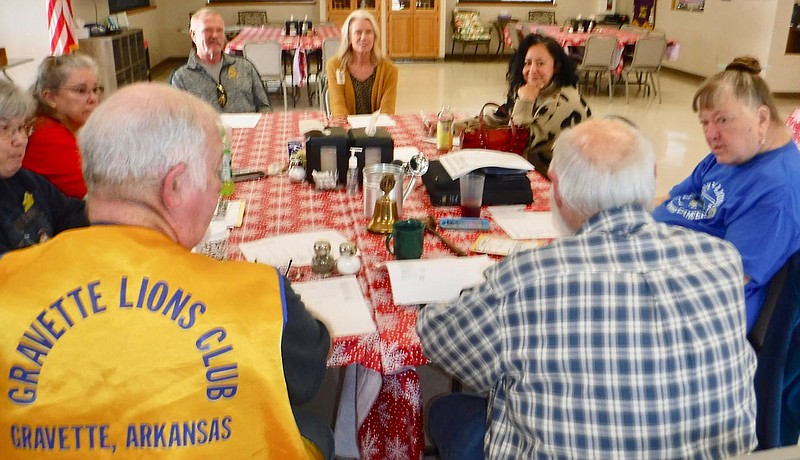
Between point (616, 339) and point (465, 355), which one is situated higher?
point (616, 339)

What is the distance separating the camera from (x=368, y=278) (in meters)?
1.70

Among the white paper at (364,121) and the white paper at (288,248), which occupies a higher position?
the white paper at (364,121)

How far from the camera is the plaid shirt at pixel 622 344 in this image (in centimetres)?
107

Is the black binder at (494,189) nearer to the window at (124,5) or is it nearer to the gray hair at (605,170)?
the gray hair at (605,170)

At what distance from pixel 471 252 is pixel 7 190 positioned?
4.39ft

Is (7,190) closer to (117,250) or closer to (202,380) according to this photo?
(117,250)

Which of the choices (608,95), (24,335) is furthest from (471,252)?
(608,95)

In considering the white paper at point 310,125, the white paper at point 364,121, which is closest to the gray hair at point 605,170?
the white paper at point 310,125

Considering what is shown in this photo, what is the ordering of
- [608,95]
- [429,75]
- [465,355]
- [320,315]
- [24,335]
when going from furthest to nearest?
[429,75] → [608,95] → [320,315] → [465,355] → [24,335]

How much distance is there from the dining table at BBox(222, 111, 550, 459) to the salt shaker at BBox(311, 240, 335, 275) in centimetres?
2

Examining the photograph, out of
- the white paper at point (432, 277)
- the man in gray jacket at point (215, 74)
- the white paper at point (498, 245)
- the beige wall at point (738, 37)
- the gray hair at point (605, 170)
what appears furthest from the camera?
the beige wall at point (738, 37)

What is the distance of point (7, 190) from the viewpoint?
181cm

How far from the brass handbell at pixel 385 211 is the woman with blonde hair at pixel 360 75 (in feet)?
6.67

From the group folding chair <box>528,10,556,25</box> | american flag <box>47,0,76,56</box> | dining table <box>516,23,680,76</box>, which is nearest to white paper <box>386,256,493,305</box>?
american flag <box>47,0,76,56</box>
